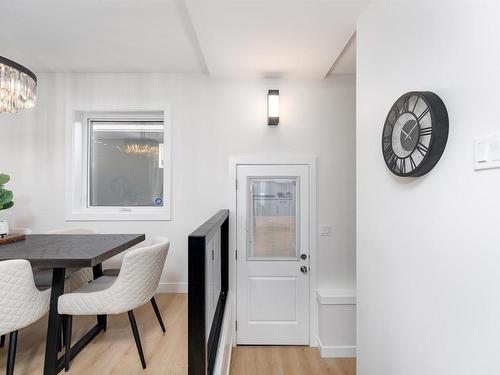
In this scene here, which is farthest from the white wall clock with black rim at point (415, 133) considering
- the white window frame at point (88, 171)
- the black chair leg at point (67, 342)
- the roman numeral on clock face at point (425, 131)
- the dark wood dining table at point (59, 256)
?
the white window frame at point (88, 171)

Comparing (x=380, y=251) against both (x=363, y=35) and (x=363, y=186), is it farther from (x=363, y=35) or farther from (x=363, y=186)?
(x=363, y=35)

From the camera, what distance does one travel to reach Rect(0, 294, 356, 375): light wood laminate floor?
169cm

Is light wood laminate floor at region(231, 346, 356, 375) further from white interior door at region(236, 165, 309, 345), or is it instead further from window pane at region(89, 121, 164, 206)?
window pane at region(89, 121, 164, 206)

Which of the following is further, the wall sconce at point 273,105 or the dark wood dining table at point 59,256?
the wall sconce at point 273,105

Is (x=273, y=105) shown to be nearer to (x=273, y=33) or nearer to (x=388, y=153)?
(x=273, y=33)

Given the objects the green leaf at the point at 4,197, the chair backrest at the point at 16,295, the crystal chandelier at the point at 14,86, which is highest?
the crystal chandelier at the point at 14,86

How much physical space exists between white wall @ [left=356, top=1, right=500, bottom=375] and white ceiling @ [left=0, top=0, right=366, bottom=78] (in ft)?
1.50

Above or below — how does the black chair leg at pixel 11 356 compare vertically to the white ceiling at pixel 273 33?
below

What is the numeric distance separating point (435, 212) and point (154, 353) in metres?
1.83

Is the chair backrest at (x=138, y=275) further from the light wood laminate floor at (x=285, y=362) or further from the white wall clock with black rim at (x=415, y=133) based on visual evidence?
the white wall clock with black rim at (x=415, y=133)

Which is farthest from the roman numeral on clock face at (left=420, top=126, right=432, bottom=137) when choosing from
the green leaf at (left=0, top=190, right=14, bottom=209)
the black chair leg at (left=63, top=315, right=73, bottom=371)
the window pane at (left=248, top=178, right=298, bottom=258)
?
the green leaf at (left=0, top=190, right=14, bottom=209)

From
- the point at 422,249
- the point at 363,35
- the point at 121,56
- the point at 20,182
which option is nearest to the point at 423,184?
the point at 422,249

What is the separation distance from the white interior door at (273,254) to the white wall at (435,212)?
1145 mm

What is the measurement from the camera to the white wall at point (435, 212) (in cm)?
89
